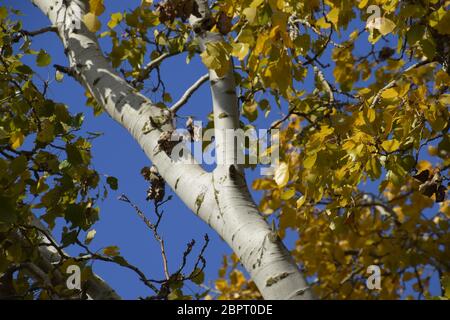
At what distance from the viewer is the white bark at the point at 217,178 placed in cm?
210

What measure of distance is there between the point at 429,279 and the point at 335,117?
4.16 m

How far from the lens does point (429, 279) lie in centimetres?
588

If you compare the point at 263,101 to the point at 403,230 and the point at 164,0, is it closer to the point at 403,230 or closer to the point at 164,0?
the point at 164,0

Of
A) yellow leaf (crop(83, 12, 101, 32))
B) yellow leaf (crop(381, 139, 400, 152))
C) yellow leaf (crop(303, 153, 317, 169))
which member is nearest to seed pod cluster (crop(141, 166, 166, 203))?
yellow leaf (crop(83, 12, 101, 32))

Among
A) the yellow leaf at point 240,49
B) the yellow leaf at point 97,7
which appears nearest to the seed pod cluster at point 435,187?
the yellow leaf at point 240,49

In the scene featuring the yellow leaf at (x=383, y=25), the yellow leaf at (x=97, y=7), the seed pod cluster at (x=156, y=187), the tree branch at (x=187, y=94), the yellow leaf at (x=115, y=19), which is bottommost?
the seed pod cluster at (x=156, y=187)

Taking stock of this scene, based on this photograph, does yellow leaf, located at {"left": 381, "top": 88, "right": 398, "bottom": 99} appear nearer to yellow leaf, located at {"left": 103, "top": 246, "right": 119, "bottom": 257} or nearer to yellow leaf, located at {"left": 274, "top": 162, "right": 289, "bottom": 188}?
yellow leaf, located at {"left": 274, "top": 162, "right": 289, "bottom": 188}

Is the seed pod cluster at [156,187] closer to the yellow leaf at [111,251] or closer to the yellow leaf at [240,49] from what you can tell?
the yellow leaf at [111,251]

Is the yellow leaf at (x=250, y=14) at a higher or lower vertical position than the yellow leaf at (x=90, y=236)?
higher

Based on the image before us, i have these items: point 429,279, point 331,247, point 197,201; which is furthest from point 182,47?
point 429,279

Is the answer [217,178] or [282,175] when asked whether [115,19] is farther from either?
[282,175]

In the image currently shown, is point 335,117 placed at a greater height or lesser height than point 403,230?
lesser

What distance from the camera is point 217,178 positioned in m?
2.38
